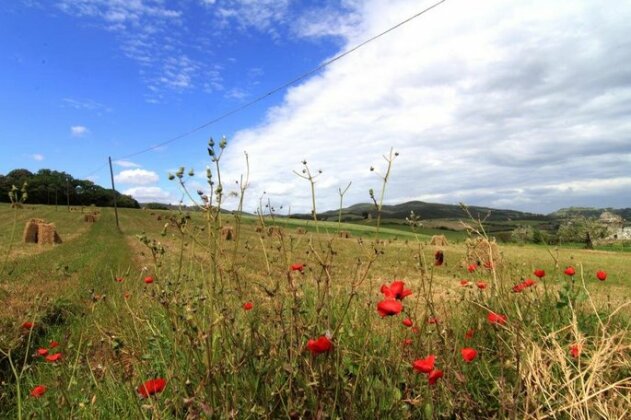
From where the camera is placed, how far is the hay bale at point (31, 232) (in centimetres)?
2120

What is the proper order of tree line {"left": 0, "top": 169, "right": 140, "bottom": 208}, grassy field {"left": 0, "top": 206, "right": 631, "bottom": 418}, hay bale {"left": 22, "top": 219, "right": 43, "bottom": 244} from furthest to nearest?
1. tree line {"left": 0, "top": 169, "right": 140, "bottom": 208}
2. hay bale {"left": 22, "top": 219, "right": 43, "bottom": 244}
3. grassy field {"left": 0, "top": 206, "right": 631, "bottom": 418}

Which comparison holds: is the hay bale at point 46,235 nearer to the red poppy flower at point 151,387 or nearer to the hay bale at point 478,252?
the hay bale at point 478,252

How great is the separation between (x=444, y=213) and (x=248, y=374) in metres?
94.4

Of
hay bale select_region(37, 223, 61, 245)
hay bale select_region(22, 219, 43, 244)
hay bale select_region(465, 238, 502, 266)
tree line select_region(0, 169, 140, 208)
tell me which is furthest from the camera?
tree line select_region(0, 169, 140, 208)

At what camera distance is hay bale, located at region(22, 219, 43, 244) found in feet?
69.6

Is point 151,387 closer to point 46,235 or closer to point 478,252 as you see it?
point 478,252

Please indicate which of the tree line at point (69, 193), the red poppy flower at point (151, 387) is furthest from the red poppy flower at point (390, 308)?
the tree line at point (69, 193)

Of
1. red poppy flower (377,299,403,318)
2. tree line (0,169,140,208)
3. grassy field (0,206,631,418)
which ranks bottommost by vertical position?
grassy field (0,206,631,418)

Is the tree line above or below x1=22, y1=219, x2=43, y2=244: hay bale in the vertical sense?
above

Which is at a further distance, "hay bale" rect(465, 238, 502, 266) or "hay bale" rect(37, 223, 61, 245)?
"hay bale" rect(37, 223, 61, 245)

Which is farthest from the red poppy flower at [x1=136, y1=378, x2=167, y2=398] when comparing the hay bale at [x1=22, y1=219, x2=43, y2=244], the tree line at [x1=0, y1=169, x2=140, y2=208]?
the tree line at [x1=0, y1=169, x2=140, y2=208]

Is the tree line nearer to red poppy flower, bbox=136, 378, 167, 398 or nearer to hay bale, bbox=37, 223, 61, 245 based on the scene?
hay bale, bbox=37, 223, 61, 245

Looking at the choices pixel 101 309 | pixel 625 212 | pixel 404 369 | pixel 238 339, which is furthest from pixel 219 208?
pixel 625 212

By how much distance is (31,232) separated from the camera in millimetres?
21594
